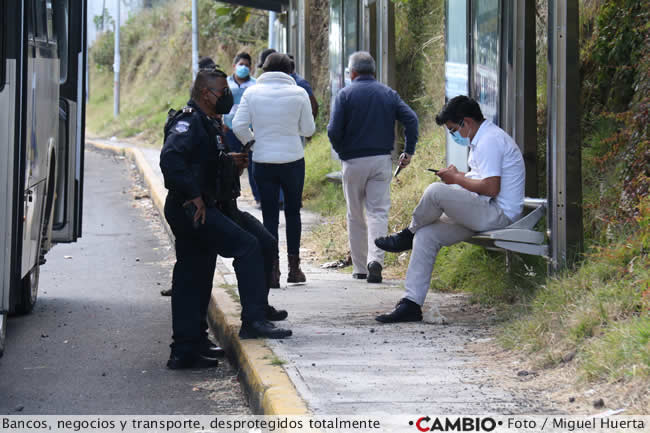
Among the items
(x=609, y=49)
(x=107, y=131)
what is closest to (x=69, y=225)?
(x=609, y=49)

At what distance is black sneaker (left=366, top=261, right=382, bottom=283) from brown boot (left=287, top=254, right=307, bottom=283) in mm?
564

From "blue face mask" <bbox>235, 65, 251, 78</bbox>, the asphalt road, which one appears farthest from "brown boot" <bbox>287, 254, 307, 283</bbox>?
"blue face mask" <bbox>235, 65, 251, 78</bbox>

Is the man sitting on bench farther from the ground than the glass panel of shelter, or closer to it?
closer to it

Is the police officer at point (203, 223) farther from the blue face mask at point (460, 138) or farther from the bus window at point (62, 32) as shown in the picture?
the bus window at point (62, 32)

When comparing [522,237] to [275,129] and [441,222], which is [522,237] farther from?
[275,129]

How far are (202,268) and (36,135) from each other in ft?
4.91

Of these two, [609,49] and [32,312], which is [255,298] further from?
[609,49]

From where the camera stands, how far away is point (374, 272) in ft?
29.2

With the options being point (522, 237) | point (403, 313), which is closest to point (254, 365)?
point (403, 313)

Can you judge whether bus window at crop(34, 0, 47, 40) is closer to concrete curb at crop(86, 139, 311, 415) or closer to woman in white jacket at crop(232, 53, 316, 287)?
woman in white jacket at crop(232, 53, 316, 287)

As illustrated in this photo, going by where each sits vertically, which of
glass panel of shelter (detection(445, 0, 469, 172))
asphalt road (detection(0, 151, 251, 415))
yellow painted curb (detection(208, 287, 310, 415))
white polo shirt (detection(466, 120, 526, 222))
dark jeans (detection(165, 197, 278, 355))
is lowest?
asphalt road (detection(0, 151, 251, 415))

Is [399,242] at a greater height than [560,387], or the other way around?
[399,242]

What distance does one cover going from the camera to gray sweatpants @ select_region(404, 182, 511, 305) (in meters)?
6.99

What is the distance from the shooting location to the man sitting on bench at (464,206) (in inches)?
275
